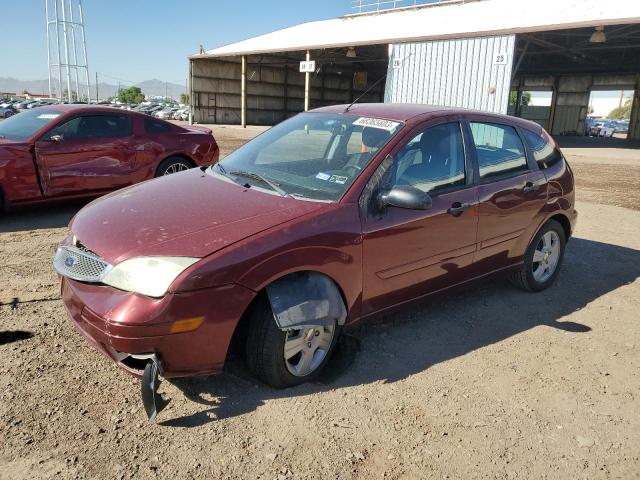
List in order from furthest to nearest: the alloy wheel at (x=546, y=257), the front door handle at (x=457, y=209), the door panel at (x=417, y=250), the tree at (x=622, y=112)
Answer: the tree at (x=622, y=112)
the alloy wheel at (x=546, y=257)
the front door handle at (x=457, y=209)
the door panel at (x=417, y=250)

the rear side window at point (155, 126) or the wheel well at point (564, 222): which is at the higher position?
the rear side window at point (155, 126)

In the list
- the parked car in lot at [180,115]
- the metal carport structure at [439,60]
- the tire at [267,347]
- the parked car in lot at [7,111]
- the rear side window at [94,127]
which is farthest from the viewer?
the parked car in lot at [180,115]

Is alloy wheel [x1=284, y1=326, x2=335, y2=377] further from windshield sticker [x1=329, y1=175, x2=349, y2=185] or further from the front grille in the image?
the front grille

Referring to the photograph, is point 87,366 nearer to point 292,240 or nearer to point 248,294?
point 248,294

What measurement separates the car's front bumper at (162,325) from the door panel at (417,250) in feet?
2.98

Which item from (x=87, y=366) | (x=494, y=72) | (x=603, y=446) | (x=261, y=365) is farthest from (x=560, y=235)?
(x=494, y=72)

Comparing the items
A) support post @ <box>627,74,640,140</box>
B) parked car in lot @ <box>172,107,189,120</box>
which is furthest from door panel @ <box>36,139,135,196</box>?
parked car in lot @ <box>172,107,189,120</box>

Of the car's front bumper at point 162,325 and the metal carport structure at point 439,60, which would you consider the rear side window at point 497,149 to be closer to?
the car's front bumper at point 162,325

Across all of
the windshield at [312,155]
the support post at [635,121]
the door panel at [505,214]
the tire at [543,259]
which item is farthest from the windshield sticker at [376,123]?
the support post at [635,121]

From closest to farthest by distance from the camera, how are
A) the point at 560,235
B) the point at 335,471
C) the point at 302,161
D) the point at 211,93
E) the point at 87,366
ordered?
the point at 335,471, the point at 87,366, the point at 302,161, the point at 560,235, the point at 211,93

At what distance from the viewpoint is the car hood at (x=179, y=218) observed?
264 cm

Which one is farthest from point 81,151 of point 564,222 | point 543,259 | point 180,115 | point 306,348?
point 180,115

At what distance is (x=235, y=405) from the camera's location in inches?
112

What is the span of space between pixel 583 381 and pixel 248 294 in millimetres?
2237
